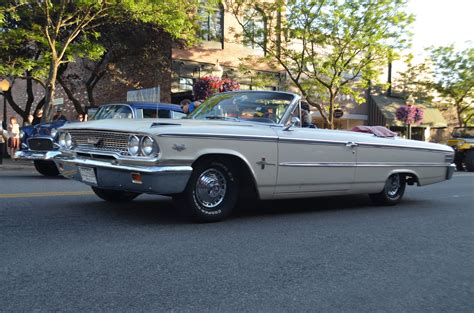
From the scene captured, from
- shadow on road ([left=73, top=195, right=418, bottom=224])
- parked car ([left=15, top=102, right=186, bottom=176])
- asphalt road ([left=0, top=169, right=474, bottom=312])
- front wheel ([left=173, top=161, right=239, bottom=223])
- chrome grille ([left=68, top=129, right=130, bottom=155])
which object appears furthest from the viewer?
parked car ([left=15, top=102, right=186, bottom=176])

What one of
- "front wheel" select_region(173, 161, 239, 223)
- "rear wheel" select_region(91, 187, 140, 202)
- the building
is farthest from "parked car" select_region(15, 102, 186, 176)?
the building

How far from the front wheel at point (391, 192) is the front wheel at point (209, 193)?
301cm

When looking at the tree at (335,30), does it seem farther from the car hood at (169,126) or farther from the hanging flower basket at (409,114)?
the car hood at (169,126)

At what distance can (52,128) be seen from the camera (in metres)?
10.2

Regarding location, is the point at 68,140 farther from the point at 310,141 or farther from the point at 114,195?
the point at 310,141

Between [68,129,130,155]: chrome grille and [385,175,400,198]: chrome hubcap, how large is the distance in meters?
4.41

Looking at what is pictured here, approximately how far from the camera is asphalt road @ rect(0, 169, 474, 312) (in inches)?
122

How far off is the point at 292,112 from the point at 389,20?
16648 millimetres

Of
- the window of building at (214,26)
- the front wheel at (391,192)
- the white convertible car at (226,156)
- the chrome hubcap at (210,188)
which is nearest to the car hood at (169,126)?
the white convertible car at (226,156)

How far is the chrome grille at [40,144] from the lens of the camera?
9.94m

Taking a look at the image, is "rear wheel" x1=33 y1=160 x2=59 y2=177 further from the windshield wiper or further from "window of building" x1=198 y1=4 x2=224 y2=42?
"window of building" x1=198 y1=4 x2=224 y2=42

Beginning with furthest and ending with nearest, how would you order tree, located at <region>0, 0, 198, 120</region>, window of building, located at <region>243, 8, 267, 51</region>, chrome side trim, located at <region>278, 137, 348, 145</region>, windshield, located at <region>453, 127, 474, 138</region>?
window of building, located at <region>243, 8, 267, 51</region> → windshield, located at <region>453, 127, 474, 138</region> → tree, located at <region>0, 0, 198, 120</region> → chrome side trim, located at <region>278, 137, 348, 145</region>

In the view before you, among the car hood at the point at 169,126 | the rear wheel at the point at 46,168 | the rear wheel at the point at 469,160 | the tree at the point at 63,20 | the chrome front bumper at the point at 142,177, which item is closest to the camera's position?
the chrome front bumper at the point at 142,177

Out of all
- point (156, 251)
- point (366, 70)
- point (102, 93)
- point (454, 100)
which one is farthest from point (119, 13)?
point (454, 100)
